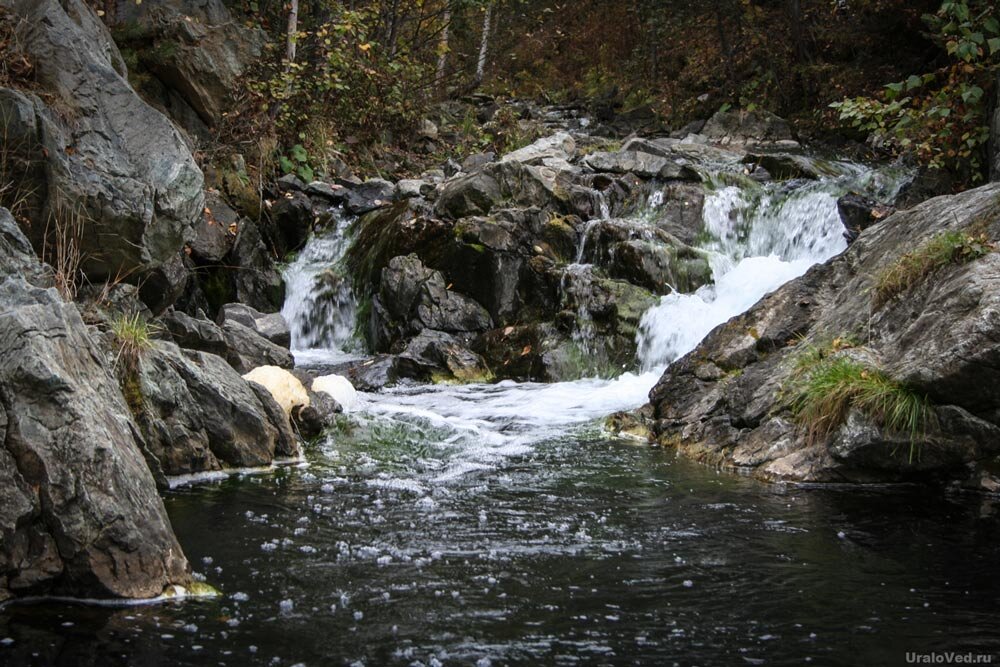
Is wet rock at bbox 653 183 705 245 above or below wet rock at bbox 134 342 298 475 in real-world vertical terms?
above

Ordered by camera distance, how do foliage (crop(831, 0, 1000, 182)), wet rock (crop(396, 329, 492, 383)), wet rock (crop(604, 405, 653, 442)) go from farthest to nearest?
1. wet rock (crop(396, 329, 492, 383))
2. foliage (crop(831, 0, 1000, 182))
3. wet rock (crop(604, 405, 653, 442))

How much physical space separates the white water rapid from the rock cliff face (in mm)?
1469

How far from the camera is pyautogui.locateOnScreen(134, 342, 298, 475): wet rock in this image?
24.0 ft

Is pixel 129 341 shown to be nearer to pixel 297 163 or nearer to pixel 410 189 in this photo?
pixel 410 189

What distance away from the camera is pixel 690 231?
1520 cm

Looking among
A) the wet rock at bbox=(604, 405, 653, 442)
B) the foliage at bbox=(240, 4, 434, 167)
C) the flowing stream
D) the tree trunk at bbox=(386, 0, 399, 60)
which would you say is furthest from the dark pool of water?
the tree trunk at bbox=(386, 0, 399, 60)

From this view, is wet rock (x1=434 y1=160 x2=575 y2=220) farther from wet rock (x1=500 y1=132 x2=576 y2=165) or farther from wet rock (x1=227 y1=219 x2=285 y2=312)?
wet rock (x1=227 y1=219 x2=285 y2=312)

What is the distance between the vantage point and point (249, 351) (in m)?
10.8

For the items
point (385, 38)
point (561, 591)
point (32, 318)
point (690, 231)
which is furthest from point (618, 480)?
point (385, 38)

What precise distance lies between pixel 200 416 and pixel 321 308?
733cm

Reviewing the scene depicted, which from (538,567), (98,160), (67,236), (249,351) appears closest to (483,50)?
(249,351)

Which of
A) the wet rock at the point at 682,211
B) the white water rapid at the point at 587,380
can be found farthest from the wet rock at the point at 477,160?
the wet rock at the point at 682,211

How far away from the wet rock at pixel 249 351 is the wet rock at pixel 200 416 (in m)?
2.08

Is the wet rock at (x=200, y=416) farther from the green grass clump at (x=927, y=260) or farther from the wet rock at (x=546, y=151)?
the wet rock at (x=546, y=151)
